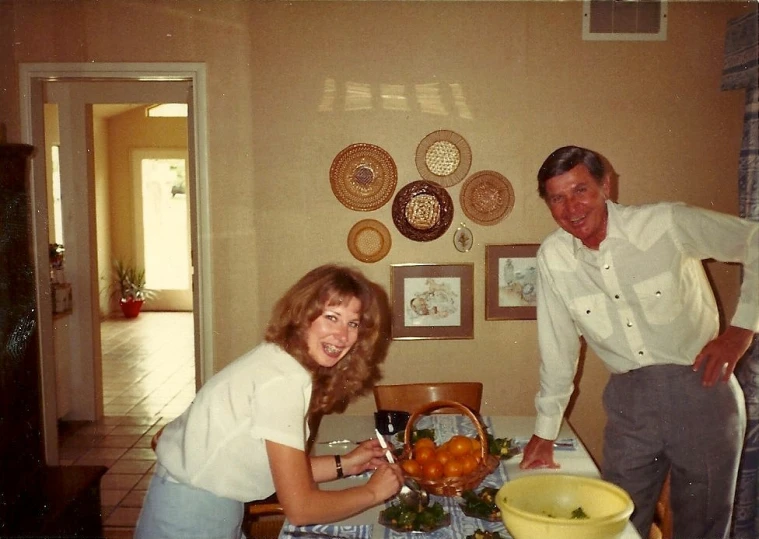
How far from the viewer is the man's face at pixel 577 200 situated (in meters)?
1.93

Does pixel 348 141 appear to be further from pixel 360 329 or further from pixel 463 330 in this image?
pixel 360 329

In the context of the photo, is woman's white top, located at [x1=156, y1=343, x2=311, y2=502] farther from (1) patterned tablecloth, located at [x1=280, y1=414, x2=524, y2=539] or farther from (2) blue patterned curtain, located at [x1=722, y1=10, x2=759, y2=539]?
(2) blue patterned curtain, located at [x1=722, y1=10, x2=759, y2=539]

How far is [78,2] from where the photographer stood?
10.0ft

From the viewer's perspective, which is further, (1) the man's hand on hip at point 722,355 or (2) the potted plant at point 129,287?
(2) the potted plant at point 129,287

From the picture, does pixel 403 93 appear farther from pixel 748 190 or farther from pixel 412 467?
pixel 412 467

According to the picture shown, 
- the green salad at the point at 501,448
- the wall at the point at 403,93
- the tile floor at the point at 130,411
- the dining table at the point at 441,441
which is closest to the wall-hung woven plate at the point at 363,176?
the wall at the point at 403,93

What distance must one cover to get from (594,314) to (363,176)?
1427 mm

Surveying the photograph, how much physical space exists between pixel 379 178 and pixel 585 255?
1315mm

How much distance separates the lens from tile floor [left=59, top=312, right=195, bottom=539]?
332 cm

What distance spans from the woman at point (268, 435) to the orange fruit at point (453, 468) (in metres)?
0.15

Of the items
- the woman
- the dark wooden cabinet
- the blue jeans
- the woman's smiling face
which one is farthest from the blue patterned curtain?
the dark wooden cabinet

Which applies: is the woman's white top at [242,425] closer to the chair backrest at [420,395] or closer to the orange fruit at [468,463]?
the orange fruit at [468,463]

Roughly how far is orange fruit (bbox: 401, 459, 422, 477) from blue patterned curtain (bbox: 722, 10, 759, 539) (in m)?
1.59

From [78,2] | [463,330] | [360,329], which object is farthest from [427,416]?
[78,2]
